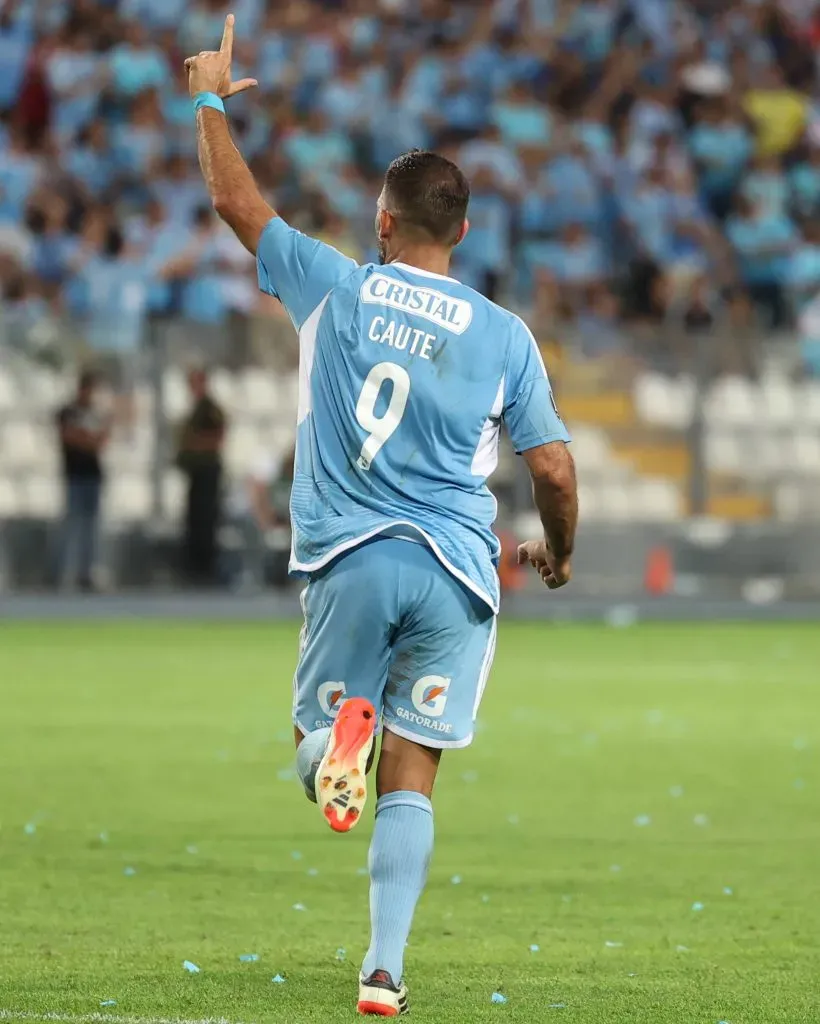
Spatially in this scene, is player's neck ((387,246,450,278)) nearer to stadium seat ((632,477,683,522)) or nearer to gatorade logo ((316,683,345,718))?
gatorade logo ((316,683,345,718))

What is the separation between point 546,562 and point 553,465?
0.39 metres

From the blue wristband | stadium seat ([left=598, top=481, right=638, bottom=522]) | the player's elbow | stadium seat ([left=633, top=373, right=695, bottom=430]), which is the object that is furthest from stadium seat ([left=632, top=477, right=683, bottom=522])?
the player's elbow

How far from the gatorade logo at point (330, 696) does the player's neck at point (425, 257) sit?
1.13 metres

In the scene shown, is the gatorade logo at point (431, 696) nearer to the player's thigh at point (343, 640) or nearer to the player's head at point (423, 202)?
the player's thigh at point (343, 640)

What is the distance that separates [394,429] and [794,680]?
10.3 metres

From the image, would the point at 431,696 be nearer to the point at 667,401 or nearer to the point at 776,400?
the point at 667,401

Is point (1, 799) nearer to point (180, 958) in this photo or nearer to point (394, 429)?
point (180, 958)

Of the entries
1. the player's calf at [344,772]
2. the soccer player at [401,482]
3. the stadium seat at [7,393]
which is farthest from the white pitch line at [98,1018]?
the stadium seat at [7,393]

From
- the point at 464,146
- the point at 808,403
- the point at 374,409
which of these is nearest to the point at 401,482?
the point at 374,409

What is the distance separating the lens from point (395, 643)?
546 centimetres

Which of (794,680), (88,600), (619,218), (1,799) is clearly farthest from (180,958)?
(619,218)

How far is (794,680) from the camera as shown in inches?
599

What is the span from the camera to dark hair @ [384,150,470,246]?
17.8 feet

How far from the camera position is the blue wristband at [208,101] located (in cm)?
577
